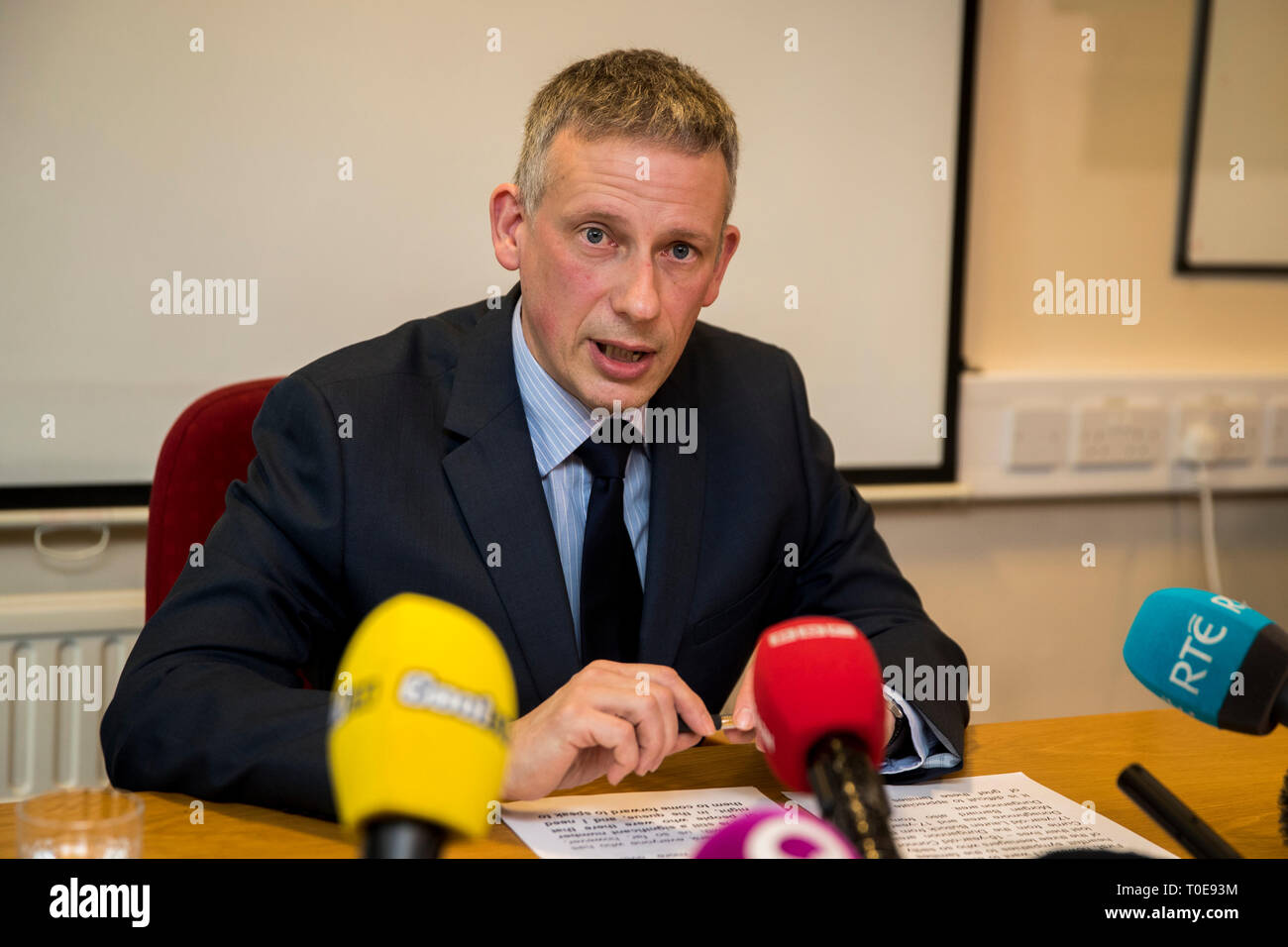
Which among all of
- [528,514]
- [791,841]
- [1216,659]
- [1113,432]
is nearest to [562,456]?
[528,514]

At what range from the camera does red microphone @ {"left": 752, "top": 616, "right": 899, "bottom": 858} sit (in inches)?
27.6

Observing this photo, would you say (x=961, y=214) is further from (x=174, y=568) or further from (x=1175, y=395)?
(x=174, y=568)

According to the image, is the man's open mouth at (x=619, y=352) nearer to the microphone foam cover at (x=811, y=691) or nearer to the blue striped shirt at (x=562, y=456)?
the blue striped shirt at (x=562, y=456)

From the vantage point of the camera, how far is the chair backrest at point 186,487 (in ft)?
4.97

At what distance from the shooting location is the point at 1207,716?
94cm

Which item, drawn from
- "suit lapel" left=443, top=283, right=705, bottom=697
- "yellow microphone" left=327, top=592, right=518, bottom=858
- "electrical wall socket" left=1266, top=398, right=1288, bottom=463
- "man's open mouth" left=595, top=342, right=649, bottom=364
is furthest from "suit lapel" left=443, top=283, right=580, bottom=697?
"electrical wall socket" left=1266, top=398, right=1288, bottom=463

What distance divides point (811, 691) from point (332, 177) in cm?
146

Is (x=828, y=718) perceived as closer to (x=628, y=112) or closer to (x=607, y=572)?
(x=607, y=572)

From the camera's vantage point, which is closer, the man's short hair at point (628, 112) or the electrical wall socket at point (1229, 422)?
the man's short hair at point (628, 112)

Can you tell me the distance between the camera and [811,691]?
0.80 m

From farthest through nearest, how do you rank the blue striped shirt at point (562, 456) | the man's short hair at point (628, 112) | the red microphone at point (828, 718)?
the blue striped shirt at point (562, 456), the man's short hair at point (628, 112), the red microphone at point (828, 718)

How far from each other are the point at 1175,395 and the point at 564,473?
1.55 m

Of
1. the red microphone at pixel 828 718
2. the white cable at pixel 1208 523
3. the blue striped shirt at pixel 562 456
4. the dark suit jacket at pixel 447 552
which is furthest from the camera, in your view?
the white cable at pixel 1208 523

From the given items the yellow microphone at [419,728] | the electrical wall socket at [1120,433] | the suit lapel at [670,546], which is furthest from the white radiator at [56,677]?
the electrical wall socket at [1120,433]
